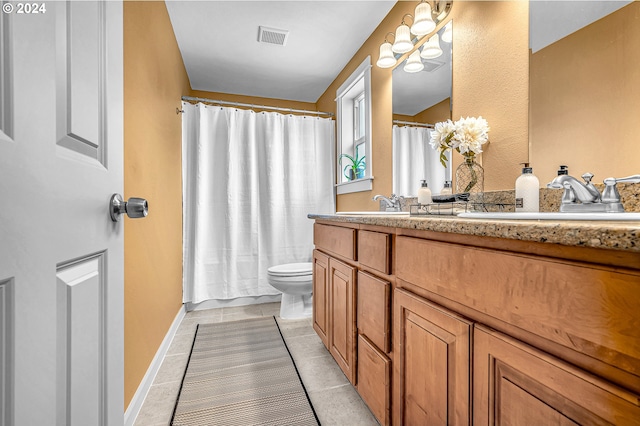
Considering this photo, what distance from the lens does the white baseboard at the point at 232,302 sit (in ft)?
9.00

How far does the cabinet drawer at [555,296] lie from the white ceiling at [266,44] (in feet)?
6.73

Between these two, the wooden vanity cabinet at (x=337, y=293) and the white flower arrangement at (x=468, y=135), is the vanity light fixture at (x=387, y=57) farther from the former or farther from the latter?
the wooden vanity cabinet at (x=337, y=293)

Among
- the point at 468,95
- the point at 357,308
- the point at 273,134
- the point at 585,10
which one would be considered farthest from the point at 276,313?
the point at 585,10

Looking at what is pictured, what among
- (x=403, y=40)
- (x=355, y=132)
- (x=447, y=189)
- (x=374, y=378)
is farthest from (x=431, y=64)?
(x=374, y=378)

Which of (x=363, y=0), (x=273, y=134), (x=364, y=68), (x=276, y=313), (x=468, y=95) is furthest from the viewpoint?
(x=273, y=134)

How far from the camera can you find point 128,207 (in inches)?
25.8

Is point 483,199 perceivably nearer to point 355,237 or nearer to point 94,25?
point 355,237

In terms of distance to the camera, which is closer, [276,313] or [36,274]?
[36,274]

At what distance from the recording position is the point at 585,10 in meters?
0.97

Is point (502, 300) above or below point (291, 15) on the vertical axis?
below

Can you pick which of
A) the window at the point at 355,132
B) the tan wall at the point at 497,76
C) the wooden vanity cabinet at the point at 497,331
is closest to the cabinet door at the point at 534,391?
the wooden vanity cabinet at the point at 497,331

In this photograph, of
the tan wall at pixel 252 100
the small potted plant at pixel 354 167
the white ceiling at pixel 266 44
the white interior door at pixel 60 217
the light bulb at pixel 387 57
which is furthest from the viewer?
the tan wall at pixel 252 100

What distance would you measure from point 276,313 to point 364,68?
2.25 metres

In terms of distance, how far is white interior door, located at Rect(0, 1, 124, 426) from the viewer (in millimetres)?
372
